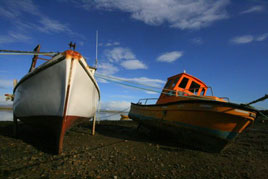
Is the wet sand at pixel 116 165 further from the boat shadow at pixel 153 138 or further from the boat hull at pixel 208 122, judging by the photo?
the boat shadow at pixel 153 138

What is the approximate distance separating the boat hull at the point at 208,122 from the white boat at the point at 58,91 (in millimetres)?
4376

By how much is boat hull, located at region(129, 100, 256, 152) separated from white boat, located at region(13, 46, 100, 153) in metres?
4.38

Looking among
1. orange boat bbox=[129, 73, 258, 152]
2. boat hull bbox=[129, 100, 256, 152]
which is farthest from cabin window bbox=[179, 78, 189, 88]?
boat hull bbox=[129, 100, 256, 152]

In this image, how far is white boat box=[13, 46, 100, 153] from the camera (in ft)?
15.2

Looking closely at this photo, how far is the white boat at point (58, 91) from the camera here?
4.62 m

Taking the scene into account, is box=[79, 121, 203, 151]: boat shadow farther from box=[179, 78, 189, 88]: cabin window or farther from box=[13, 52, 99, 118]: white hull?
box=[13, 52, 99, 118]: white hull

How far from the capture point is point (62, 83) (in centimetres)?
462

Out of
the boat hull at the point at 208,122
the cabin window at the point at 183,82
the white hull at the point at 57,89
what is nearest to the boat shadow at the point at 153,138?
the boat hull at the point at 208,122

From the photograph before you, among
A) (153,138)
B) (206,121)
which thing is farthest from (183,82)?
(153,138)

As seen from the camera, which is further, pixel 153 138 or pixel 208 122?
pixel 153 138

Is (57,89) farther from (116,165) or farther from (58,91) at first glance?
(116,165)

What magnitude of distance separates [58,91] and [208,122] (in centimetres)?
575

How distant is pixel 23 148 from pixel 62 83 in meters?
2.79

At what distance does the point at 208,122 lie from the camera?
5723 millimetres
